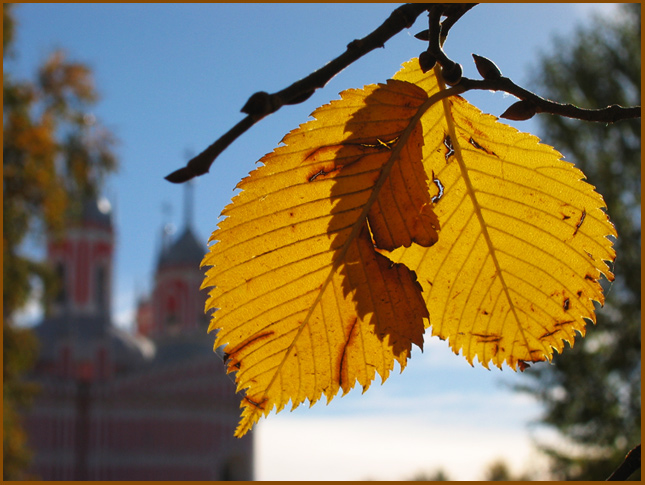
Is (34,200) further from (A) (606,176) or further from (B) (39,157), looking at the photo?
(A) (606,176)

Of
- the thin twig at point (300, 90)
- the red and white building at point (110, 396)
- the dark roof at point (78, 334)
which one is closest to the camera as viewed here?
the thin twig at point (300, 90)

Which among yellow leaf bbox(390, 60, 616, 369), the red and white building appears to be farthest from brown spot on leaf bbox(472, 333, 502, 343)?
the red and white building

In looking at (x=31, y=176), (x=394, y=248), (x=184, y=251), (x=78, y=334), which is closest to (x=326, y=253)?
(x=394, y=248)

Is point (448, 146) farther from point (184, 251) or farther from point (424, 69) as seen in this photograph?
point (184, 251)

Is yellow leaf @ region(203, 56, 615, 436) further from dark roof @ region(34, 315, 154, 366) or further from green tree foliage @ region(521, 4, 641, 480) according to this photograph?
dark roof @ region(34, 315, 154, 366)

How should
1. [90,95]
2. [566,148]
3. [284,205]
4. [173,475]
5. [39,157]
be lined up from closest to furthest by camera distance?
[284,205]
[39,157]
[90,95]
[566,148]
[173,475]

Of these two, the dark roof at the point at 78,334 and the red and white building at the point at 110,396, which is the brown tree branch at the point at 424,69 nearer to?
the red and white building at the point at 110,396

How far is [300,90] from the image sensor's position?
0.40ft

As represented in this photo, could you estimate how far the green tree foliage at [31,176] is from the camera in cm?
377

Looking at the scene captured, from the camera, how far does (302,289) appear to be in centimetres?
18

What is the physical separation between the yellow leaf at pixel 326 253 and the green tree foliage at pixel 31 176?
380 cm

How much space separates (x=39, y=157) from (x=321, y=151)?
416 cm

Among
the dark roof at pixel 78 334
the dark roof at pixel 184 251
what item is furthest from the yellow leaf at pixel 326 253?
the dark roof at pixel 184 251

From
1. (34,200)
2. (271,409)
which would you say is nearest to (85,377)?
(34,200)
